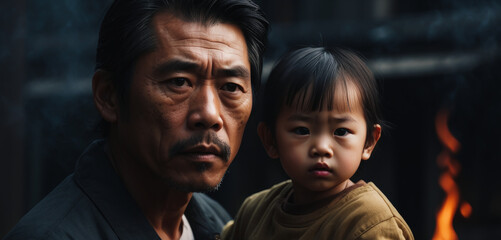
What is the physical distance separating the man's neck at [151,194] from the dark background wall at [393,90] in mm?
4278

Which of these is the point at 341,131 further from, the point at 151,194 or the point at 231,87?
the point at 151,194

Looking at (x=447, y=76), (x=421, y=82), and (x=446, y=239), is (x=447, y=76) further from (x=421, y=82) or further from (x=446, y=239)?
(x=446, y=239)

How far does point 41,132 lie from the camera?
8.95m

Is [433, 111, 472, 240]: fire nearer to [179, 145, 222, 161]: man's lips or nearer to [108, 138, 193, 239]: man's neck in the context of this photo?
[108, 138, 193, 239]: man's neck

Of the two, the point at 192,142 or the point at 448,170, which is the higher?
the point at 192,142

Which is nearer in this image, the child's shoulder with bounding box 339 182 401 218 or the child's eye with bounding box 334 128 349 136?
the child's shoulder with bounding box 339 182 401 218

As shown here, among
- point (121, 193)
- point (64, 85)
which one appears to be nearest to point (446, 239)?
point (121, 193)

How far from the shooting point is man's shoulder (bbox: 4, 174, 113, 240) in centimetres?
262

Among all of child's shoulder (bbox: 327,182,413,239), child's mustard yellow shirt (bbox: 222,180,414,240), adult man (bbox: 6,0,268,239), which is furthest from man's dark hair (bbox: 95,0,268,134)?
child's shoulder (bbox: 327,182,413,239)

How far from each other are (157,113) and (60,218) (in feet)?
2.12

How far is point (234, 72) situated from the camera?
117 inches

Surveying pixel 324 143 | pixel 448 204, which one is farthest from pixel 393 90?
pixel 324 143

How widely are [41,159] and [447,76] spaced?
6051 millimetres

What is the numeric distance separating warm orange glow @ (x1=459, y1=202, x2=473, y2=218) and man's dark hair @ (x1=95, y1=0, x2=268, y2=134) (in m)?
6.05
